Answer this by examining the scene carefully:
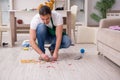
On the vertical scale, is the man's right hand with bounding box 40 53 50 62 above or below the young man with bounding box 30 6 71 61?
below

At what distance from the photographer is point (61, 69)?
2.70 meters

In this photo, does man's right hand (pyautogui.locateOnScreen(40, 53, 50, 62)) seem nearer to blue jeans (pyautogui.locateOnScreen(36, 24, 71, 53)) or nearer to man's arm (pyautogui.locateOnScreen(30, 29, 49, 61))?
man's arm (pyautogui.locateOnScreen(30, 29, 49, 61))

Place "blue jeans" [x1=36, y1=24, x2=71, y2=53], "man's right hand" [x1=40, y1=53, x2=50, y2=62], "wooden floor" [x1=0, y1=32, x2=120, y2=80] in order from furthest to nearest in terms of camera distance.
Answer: "blue jeans" [x1=36, y1=24, x2=71, y2=53] < "man's right hand" [x1=40, y1=53, x2=50, y2=62] < "wooden floor" [x1=0, y1=32, x2=120, y2=80]

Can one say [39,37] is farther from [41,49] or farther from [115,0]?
[115,0]

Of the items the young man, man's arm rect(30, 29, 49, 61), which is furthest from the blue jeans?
man's arm rect(30, 29, 49, 61)

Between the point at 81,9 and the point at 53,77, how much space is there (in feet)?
16.1

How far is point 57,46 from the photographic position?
3012mm

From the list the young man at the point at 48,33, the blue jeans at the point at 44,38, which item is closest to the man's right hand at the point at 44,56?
the young man at the point at 48,33

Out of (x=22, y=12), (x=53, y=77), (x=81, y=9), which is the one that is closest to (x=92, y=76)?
(x=53, y=77)

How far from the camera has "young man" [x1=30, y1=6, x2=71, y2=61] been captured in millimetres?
2959

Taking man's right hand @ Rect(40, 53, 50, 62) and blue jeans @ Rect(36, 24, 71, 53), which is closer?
man's right hand @ Rect(40, 53, 50, 62)

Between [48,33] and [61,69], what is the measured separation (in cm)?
70

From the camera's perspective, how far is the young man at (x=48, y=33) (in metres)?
2.96

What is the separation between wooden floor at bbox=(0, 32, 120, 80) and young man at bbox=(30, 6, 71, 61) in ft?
0.61
